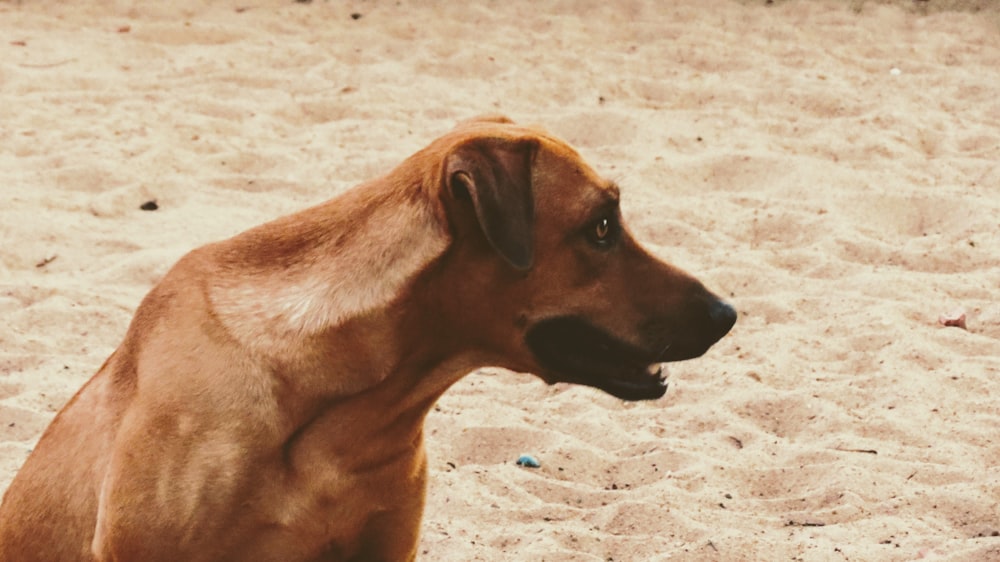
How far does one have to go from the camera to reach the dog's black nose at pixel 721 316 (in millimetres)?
3656

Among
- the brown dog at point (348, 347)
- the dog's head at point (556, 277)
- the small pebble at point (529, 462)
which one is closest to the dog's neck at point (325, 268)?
the brown dog at point (348, 347)

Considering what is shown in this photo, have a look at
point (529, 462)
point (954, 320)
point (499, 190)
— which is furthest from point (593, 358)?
point (954, 320)

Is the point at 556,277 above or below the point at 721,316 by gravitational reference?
above

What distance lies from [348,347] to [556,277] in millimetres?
519

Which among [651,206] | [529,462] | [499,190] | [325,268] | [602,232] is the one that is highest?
[499,190]

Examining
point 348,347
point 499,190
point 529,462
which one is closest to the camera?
point 499,190

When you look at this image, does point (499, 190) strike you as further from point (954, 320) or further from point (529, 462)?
point (954, 320)

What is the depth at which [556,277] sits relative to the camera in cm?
346

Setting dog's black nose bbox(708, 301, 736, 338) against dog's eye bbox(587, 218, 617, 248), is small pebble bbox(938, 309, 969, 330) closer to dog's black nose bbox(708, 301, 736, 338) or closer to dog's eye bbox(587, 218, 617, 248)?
dog's black nose bbox(708, 301, 736, 338)

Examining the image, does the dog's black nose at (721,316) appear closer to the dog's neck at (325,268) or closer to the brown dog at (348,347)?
the brown dog at (348,347)

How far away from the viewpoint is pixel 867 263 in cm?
648

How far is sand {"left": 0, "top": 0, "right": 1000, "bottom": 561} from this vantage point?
4.66m

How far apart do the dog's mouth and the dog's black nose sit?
0.18 meters

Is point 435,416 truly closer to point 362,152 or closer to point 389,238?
point 389,238
